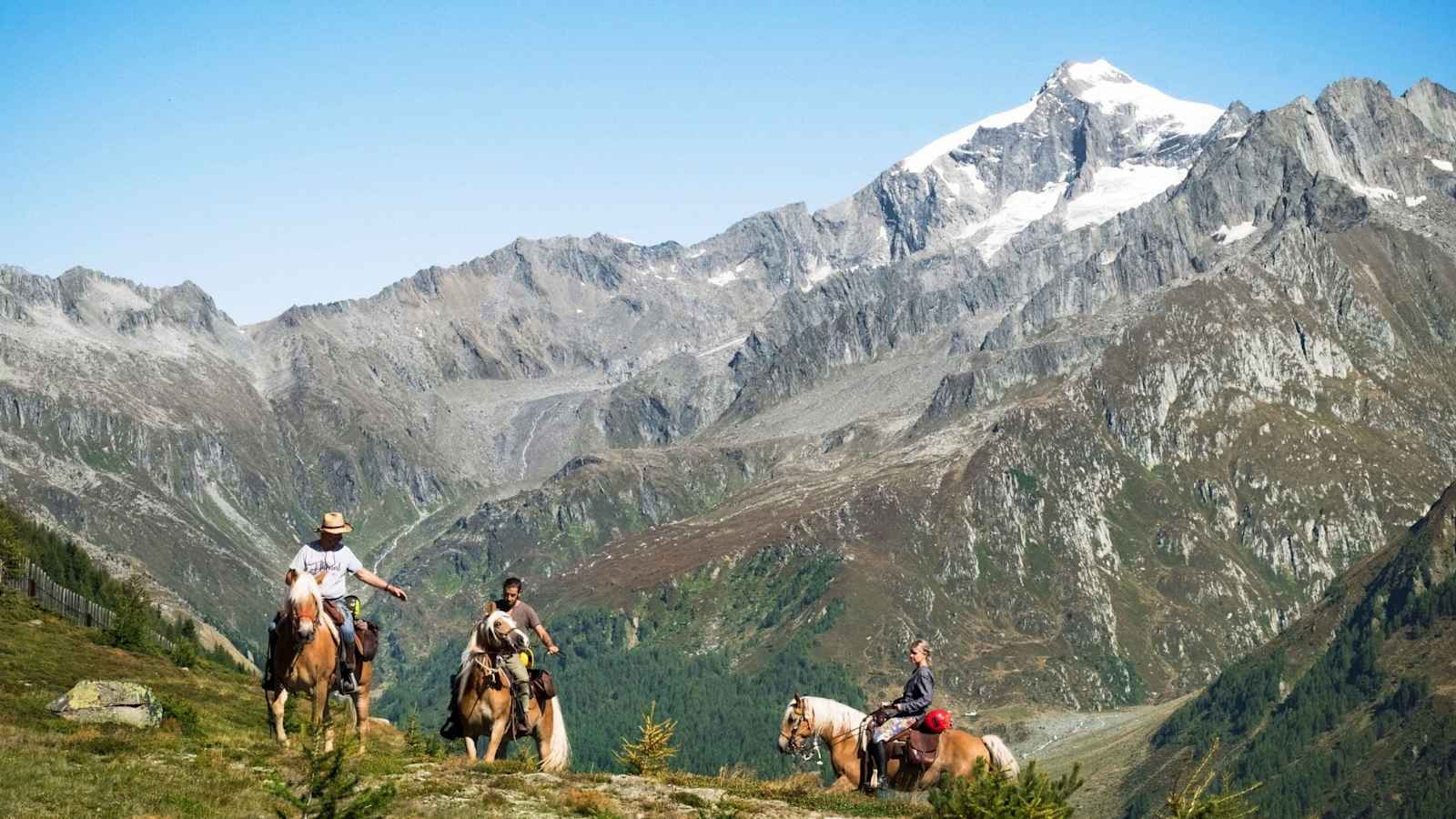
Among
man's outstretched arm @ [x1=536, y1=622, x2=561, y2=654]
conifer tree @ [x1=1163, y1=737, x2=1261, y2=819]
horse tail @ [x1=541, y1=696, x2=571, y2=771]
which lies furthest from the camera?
horse tail @ [x1=541, y1=696, x2=571, y2=771]

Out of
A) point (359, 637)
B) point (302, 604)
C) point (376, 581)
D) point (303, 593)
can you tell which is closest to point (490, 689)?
point (359, 637)

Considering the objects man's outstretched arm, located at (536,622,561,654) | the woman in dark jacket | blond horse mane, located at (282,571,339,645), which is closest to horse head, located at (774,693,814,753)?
the woman in dark jacket

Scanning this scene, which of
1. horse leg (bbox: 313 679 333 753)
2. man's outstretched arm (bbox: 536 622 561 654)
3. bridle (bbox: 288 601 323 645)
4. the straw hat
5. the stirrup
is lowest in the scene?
the stirrup

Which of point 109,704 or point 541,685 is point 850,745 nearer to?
point 541,685

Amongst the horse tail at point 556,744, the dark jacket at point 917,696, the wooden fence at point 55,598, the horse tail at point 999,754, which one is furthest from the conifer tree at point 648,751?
the wooden fence at point 55,598

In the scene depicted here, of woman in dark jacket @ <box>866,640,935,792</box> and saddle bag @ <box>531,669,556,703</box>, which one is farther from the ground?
saddle bag @ <box>531,669,556,703</box>

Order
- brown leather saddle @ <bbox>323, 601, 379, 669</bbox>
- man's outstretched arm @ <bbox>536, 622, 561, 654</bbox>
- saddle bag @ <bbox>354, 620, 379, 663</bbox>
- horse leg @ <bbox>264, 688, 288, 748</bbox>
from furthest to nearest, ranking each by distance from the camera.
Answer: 1. saddle bag @ <bbox>354, 620, 379, 663</bbox>
2. man's outstretched arm @ <bbox>536, 622, 561, 654</bbox>
3. horse leg @ <bbox>264, 688, 288, 748</bbox>
4. brown leather saddle @ <bbox>323, 601, 379, 669</bbox>

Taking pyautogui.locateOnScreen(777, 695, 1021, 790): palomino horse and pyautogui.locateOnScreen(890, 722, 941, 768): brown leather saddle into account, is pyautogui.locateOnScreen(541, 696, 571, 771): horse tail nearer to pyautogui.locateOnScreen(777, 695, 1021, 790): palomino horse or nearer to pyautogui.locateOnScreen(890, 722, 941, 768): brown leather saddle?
pyautogui.locateOnScreen(777, 695, 1021, 790): palomino horse

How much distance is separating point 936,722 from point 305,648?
730 inches

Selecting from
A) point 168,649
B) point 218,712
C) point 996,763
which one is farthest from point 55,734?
point 168,649

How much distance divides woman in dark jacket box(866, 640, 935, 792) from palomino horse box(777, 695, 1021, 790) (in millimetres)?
478

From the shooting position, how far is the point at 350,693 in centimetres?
4434

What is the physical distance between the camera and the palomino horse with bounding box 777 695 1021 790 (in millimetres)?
46188

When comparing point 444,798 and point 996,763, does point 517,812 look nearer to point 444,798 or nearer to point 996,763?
point 444,798
